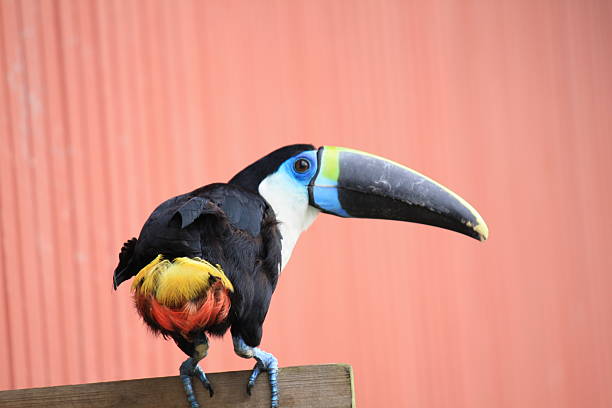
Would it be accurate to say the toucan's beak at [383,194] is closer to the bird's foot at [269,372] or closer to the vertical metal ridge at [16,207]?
the bird's foot at [269,372]

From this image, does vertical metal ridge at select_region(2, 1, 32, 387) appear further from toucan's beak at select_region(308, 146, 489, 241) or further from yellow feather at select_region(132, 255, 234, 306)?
yellow feather at select_region(132, 255, 234, 306)

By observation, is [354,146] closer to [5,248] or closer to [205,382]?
[5,248]

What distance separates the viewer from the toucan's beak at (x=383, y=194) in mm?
1514

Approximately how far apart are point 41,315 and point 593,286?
1863mm

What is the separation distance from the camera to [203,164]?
2389 mm

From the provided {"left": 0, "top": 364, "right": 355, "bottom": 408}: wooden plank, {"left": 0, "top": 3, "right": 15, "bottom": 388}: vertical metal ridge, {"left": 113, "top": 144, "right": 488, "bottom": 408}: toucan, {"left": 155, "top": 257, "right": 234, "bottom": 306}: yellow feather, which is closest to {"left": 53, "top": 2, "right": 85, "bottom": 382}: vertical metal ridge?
{"left": 0, "top": 3, "right": 15, "bottom": 388}: vertical metal ridge

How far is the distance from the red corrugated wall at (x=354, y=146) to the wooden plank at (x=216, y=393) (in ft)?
3.38

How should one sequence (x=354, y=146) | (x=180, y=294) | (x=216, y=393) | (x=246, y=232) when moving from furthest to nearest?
(x=354, y=146)
(x=246, y=232)
(x=216, y=393)
(x=180, y=294)

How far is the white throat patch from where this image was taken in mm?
1520

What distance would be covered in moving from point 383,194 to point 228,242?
37 centimetres

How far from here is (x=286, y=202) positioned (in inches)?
60.6

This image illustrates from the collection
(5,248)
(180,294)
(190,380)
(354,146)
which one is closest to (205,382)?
(190,380)

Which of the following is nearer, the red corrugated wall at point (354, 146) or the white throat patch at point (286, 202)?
the white throat patch at point (286, 202)

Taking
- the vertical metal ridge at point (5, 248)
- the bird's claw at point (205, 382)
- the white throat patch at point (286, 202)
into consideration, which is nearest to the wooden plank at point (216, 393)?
the bird's claw at point (205, 382)
